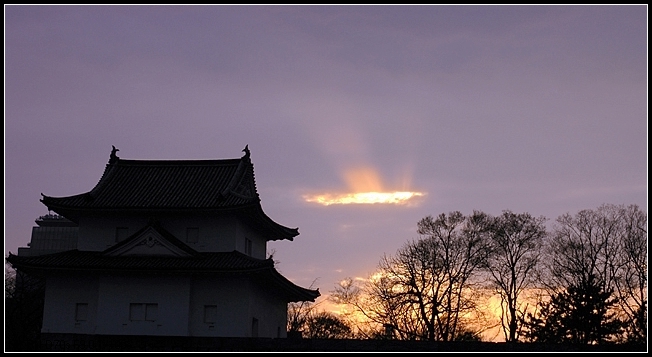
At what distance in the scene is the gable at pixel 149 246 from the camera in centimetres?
3988

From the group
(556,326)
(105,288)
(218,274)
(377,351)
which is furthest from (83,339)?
(556,326)

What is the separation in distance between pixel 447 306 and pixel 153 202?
71.2 ft

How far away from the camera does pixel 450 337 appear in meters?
53.0

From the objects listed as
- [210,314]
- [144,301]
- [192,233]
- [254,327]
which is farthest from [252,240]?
[144,301]

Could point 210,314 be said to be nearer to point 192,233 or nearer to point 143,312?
point 143,312

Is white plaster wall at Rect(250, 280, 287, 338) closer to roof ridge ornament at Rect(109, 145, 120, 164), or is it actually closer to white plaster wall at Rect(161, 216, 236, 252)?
white plaster wall at Rect(161, 216, 236, 252)

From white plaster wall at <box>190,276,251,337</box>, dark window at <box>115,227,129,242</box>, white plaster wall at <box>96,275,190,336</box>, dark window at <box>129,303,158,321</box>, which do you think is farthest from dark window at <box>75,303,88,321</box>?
white plaster wall at <box>190,276,251,337</box>

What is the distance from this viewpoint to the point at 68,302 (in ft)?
134

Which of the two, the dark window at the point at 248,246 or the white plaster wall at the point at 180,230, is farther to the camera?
the dark window at the point at 248,246

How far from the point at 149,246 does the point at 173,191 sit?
4229 mm

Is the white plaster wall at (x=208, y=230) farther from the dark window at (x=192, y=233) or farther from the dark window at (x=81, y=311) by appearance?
the dark window at (x=81, y=311)

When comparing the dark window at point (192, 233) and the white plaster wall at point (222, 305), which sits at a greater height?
the dark window at point (192, 233)

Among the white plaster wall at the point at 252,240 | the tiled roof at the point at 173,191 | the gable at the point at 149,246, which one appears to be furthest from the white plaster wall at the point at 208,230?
the gable at the point at 149,246

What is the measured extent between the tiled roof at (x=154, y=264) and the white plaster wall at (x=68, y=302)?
0.79 m
